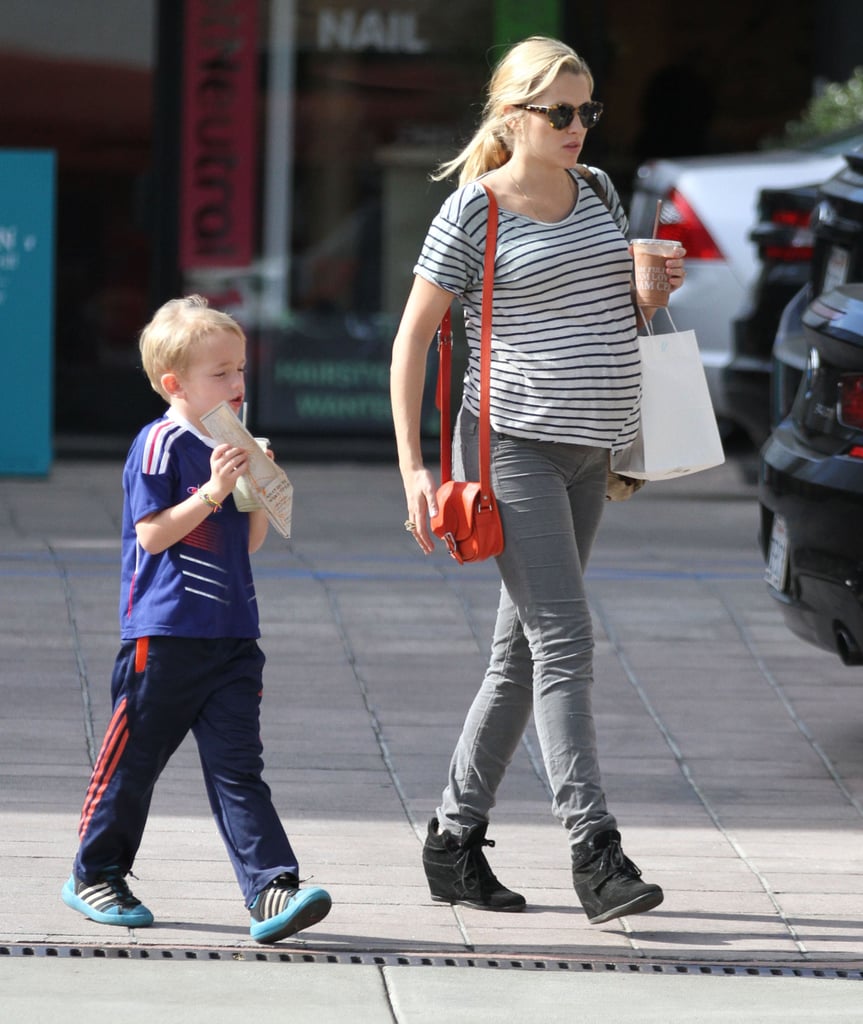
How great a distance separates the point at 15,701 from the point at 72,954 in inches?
82.2

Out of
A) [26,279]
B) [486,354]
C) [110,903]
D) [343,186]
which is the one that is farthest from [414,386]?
[343,186]

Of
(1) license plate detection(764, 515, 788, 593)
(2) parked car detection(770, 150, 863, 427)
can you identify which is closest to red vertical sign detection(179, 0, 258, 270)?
(2) parked car detection(770, 150, 863, 427)

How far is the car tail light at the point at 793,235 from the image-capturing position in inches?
356

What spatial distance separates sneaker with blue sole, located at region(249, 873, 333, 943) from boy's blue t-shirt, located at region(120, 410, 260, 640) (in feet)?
1.68

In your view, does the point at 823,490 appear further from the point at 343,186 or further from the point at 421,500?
the point at 343,186

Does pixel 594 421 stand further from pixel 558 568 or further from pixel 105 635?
pixel 105 635

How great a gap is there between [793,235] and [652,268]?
491 centimetres

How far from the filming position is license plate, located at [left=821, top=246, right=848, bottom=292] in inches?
254

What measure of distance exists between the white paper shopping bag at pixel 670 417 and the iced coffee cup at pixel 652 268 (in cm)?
14

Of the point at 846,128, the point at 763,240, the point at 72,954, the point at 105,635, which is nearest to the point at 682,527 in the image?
the point at 763,240

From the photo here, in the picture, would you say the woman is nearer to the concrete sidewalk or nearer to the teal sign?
the concrete sidewalk

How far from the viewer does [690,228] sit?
988 centimetres

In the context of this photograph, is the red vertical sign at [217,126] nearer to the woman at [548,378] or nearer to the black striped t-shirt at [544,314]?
the woman at [548,378]

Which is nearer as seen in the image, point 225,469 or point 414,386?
point 225,469
